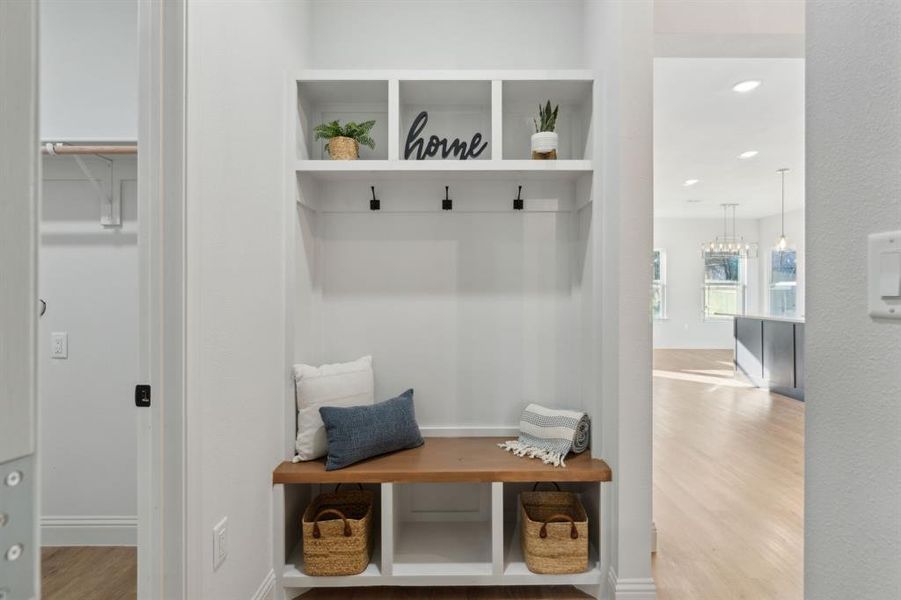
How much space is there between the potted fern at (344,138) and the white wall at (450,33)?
18.1 inches

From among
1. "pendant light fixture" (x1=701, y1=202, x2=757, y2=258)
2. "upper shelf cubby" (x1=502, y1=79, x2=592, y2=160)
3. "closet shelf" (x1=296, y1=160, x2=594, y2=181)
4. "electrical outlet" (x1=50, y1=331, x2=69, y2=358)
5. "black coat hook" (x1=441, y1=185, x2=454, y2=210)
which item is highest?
"pendant light fixture" (x1=701, y1=202, x2=757, y2=258)

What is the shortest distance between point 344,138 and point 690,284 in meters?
10.3

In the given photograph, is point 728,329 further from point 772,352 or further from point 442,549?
point 442,549

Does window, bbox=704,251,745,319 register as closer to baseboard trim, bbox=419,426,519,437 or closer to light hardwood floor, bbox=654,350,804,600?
light hardwood floor, bbox=654,350,804,600

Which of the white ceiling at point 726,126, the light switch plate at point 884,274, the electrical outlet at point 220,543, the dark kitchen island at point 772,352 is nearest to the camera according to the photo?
the light switch plate at point 884,274

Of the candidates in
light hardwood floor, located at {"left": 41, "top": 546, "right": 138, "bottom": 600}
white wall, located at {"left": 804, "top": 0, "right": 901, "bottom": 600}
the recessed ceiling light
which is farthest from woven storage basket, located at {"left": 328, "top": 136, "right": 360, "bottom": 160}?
the recessed ceiling light

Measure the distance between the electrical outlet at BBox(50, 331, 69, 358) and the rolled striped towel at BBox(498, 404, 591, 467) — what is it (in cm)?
208

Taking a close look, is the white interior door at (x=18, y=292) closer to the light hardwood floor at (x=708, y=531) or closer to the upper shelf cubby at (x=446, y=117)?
the upper shelf cubby at (x=446, y=117)

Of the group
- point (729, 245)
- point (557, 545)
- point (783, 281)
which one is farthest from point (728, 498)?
point (783, 281)

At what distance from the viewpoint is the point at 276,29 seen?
1.96 meters

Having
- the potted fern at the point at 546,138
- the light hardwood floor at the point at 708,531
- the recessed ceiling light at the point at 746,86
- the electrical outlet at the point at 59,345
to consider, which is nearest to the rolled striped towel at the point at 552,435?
the light hardwood floor at the point at 708,531

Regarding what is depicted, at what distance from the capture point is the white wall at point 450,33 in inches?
94.7

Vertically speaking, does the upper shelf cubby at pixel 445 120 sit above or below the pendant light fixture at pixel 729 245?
below

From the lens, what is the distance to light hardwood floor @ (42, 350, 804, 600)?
2035 mm
